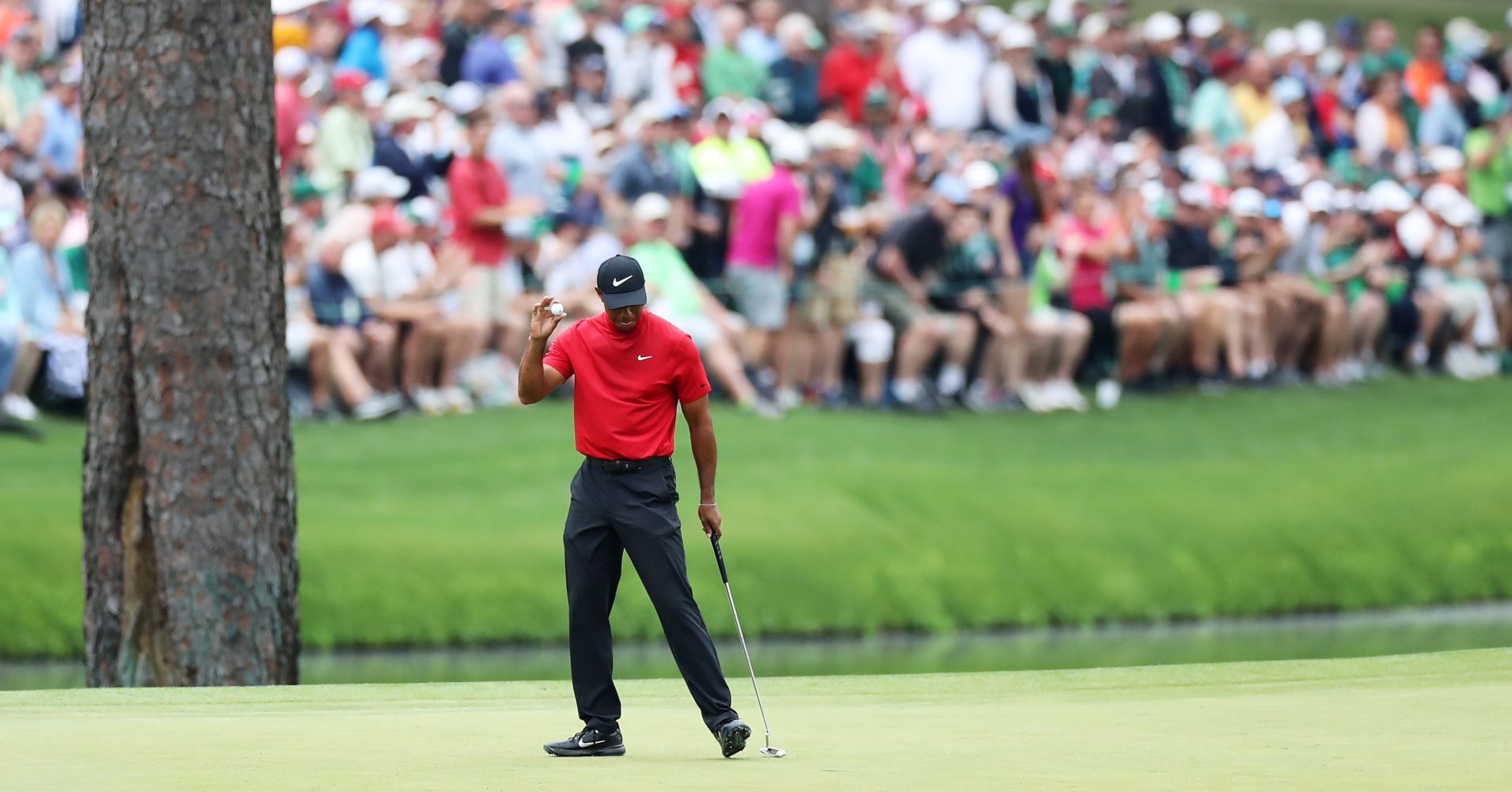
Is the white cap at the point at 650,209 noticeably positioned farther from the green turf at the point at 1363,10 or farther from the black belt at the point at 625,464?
the green turf at the point at 1363,10

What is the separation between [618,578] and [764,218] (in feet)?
37.7

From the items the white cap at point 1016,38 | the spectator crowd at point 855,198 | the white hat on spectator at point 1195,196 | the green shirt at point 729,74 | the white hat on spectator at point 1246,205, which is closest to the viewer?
the spectator crowd at point 855,198

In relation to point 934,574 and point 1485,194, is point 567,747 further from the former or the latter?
point 1485,194

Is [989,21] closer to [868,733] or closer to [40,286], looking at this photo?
[40,286]

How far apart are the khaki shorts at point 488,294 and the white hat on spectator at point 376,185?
2.54 feet

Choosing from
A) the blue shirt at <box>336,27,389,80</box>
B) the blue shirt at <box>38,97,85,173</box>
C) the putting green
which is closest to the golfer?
the putting green

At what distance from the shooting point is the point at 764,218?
19.1 metres

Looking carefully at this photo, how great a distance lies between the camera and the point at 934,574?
60.0 feet

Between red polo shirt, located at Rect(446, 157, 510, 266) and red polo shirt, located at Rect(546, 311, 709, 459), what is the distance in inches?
407

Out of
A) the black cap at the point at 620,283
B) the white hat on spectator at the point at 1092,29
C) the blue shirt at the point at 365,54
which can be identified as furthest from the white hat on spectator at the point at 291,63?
the black cap at the point at 620,283

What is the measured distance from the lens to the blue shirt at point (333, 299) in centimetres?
1742

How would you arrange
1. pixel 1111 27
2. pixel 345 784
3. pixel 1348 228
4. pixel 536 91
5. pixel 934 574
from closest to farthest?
1. pixel 345 784
2. pixel 934 574
3. pixel 536 91
4. pixel 1348 228
5. pixel 1111 27

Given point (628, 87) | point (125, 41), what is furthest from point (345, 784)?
point (628, 87)

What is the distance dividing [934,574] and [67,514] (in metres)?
5.98
